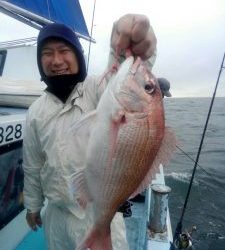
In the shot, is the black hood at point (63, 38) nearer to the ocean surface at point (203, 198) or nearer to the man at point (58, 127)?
the man at point (58, 127)

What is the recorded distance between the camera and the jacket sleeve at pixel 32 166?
265 centimetres

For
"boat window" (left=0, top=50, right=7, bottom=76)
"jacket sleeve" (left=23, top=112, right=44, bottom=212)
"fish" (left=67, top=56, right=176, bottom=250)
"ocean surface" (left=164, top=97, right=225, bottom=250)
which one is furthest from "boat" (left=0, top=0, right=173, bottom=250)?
"ocean surface" (left=164, top=97, right=225, bottom=250)

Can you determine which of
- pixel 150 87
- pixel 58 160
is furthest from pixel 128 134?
pixel 58 160

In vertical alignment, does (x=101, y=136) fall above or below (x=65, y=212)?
above

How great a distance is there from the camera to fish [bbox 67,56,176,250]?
1790 millimetres

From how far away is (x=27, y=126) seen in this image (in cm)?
265

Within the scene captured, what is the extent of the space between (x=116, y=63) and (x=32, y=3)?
5.17 metres

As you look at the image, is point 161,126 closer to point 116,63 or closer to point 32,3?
point 116,63

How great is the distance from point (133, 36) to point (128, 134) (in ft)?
1.67

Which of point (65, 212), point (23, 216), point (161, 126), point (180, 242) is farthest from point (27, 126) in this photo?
point (180, 242)

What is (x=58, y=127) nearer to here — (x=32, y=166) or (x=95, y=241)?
(x=32, y=166)

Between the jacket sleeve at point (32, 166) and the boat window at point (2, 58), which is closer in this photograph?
Answer: the jacket sleeve at point (32, 166)

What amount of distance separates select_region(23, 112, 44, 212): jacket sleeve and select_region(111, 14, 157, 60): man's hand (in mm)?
977

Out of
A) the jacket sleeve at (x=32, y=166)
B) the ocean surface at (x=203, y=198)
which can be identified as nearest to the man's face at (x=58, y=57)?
the jacket sleeve at (x=32, y=166)
